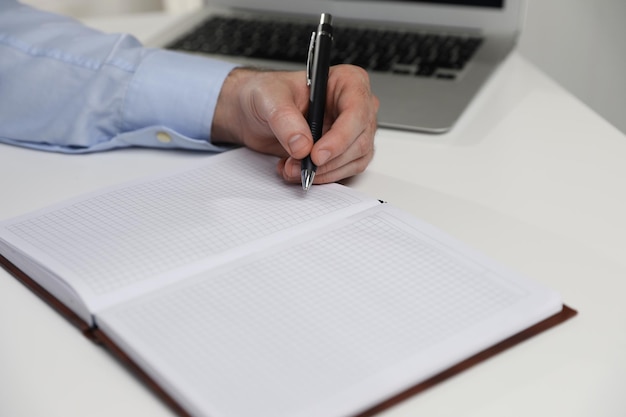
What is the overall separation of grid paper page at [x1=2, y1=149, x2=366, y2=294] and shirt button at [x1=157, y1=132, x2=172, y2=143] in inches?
3.9

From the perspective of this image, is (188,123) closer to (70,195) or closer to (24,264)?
(70,195)

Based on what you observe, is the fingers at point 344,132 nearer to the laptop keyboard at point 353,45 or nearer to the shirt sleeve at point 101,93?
the shirt sleeve at point 101,93

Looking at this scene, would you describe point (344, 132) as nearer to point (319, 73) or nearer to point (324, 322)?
point (319, 73)

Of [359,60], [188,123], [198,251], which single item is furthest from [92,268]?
[359,60]

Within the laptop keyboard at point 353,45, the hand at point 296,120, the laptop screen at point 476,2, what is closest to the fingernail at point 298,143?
the hand at point 296,120

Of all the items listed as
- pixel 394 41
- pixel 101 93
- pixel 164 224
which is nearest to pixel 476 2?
pixel 394 41

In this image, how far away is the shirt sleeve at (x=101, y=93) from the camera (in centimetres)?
84

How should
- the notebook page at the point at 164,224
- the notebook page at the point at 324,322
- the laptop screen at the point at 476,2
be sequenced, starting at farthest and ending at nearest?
the laptop screen at the point at 476,2 < the notebook page at the point at 164,224 < the notebook page at the point at 324,322

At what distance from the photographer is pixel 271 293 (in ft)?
1.78

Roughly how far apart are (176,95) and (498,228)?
0.38 meters

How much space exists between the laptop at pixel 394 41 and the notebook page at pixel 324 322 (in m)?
0.35

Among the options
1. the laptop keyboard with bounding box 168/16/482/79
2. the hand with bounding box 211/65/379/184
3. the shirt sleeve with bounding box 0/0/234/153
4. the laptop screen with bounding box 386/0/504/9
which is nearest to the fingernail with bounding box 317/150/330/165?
the hand with bounding box 211/65/379/184

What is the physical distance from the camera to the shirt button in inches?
32.9

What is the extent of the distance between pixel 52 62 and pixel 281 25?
371 mm
